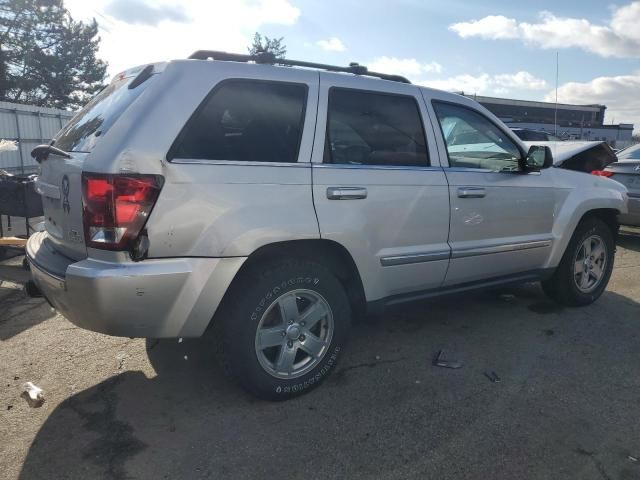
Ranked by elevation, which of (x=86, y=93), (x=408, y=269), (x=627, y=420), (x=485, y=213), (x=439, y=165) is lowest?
(x=627, y=420)

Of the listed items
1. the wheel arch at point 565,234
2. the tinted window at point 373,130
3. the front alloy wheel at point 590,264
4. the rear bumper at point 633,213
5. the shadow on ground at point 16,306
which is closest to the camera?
the tinted window at point 373,130

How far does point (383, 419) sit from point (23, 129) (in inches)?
672

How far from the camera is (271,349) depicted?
10.1ft

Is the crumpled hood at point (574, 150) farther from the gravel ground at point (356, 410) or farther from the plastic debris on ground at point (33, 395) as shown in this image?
the plastic debris on ground at point (33, 395)

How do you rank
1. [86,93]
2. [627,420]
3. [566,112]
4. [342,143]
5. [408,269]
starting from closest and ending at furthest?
[627,420], [342,143], [408,269], [86,93], [566,112]

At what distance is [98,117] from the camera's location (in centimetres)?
297

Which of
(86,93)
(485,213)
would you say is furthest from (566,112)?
(485,213)

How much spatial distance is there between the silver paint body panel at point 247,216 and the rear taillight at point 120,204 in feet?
0.14

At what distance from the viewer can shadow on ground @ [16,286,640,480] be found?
249 cm

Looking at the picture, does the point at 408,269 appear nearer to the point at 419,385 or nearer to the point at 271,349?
the point at 419,385

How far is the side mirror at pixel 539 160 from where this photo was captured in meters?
4.09

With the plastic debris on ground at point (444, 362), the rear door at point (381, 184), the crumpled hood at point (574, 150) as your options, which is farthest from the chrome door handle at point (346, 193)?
the crumpled hood at point (574, 150)

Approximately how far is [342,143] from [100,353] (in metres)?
2.33

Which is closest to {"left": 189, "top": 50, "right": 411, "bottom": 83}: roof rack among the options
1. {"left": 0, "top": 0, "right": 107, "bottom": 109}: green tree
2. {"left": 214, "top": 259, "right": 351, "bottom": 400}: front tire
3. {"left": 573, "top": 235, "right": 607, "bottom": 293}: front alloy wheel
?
{"left": 214, "top": 259, "right": 351, "bottom": 400}: front tire
